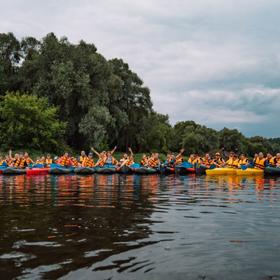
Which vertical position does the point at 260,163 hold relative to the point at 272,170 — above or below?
above

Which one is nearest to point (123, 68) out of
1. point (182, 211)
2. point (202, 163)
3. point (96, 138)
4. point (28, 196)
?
point (96, 138)

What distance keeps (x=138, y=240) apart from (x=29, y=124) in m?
35.6

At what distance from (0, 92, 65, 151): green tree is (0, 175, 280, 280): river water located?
2859 cm

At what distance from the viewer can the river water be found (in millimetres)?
5410

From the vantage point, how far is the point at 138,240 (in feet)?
23.2

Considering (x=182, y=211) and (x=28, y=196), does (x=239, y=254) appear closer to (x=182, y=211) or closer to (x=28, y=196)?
(x=182, y=211)

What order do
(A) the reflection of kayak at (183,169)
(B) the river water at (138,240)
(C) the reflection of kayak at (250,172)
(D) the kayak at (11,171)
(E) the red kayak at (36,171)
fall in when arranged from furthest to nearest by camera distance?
(A) the reflection of kayak at (183,169), (E) the red kayak at (36,171), (D) the kayak at (11,171), (C) the reflection of kayak at (250,172), (B) the river water at (138,240)

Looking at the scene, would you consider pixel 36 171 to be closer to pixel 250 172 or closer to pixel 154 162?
pixel 154 162

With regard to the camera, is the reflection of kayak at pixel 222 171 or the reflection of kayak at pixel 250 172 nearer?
the reflection of kayak at pixel 250 172

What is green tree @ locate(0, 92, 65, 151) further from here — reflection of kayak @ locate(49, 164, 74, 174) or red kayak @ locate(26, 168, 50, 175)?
red kayak @ locate(26, 168, 50, 175)

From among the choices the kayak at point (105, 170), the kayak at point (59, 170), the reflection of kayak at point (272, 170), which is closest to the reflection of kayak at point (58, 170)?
the kayak at point (59, 170)

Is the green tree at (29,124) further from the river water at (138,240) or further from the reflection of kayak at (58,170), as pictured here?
the river water at (138,240)

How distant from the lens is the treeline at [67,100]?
3962 cm

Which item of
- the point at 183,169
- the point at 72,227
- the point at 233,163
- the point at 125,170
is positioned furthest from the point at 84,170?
the point at 72,227
